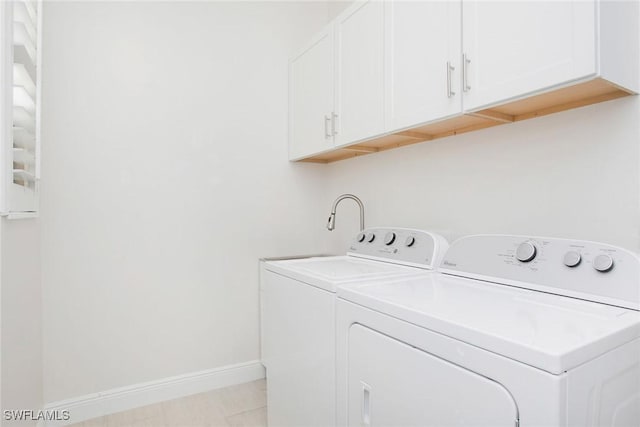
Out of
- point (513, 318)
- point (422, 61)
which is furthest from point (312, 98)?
point (513, 318)

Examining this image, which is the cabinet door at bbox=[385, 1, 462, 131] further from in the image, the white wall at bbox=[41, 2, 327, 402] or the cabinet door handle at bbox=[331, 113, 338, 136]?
the white wall at bbox=[41, 2, 327, 402]

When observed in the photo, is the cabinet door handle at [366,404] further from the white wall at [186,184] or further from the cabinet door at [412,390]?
the white wall at [186,184]

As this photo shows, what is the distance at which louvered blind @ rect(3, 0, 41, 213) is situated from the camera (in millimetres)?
1109

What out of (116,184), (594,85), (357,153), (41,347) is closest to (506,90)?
(594,85)

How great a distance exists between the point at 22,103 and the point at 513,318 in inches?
66.9

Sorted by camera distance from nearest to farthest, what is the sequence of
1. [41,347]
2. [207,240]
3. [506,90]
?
1. [506,90]
2. [41,347]
3. [207,240]

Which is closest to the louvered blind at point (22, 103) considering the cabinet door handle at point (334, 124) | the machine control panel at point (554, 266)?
the cabinet door handle at point (334, 124)

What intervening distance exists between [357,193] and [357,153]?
0.25 m

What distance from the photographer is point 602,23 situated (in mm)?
965

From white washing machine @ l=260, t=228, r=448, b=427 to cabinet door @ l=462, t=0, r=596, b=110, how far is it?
66 centimetres

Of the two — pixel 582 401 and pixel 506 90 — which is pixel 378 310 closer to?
pixel 582 401

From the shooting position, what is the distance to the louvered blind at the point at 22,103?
1.11m

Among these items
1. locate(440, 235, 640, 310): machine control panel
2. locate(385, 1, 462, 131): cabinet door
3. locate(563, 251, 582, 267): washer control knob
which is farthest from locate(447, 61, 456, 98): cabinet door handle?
locate(563, 251, 582, 267): washer control knob

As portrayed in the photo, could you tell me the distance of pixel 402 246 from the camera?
5.53ft
